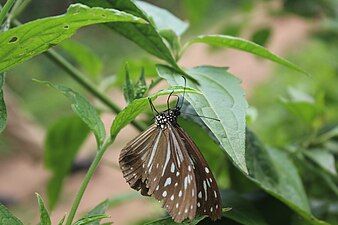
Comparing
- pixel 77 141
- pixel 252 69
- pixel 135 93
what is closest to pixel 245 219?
pixel 135 93

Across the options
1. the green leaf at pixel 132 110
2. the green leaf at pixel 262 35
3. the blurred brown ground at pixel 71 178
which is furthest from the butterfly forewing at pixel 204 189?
the blurred brown ground at pixel 71 178

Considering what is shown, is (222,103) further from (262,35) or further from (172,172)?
(262,35)

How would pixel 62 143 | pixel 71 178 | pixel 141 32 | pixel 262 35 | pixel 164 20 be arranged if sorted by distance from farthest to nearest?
pixel 71 178, pixel 262 35, pixel 62 143, pixel 164 20, pixel 141 32

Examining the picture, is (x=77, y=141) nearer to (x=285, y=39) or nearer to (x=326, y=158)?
(x=326, y=158)

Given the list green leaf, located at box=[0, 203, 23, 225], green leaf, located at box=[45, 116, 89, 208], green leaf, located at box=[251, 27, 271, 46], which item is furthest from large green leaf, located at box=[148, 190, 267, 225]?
green leaf, located at box=[251, 27, 271, 46]

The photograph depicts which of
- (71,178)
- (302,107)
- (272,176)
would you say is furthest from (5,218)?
(71,178)

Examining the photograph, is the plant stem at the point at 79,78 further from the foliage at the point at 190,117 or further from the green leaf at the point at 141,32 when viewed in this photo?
the green leaf at the point at 141,32
